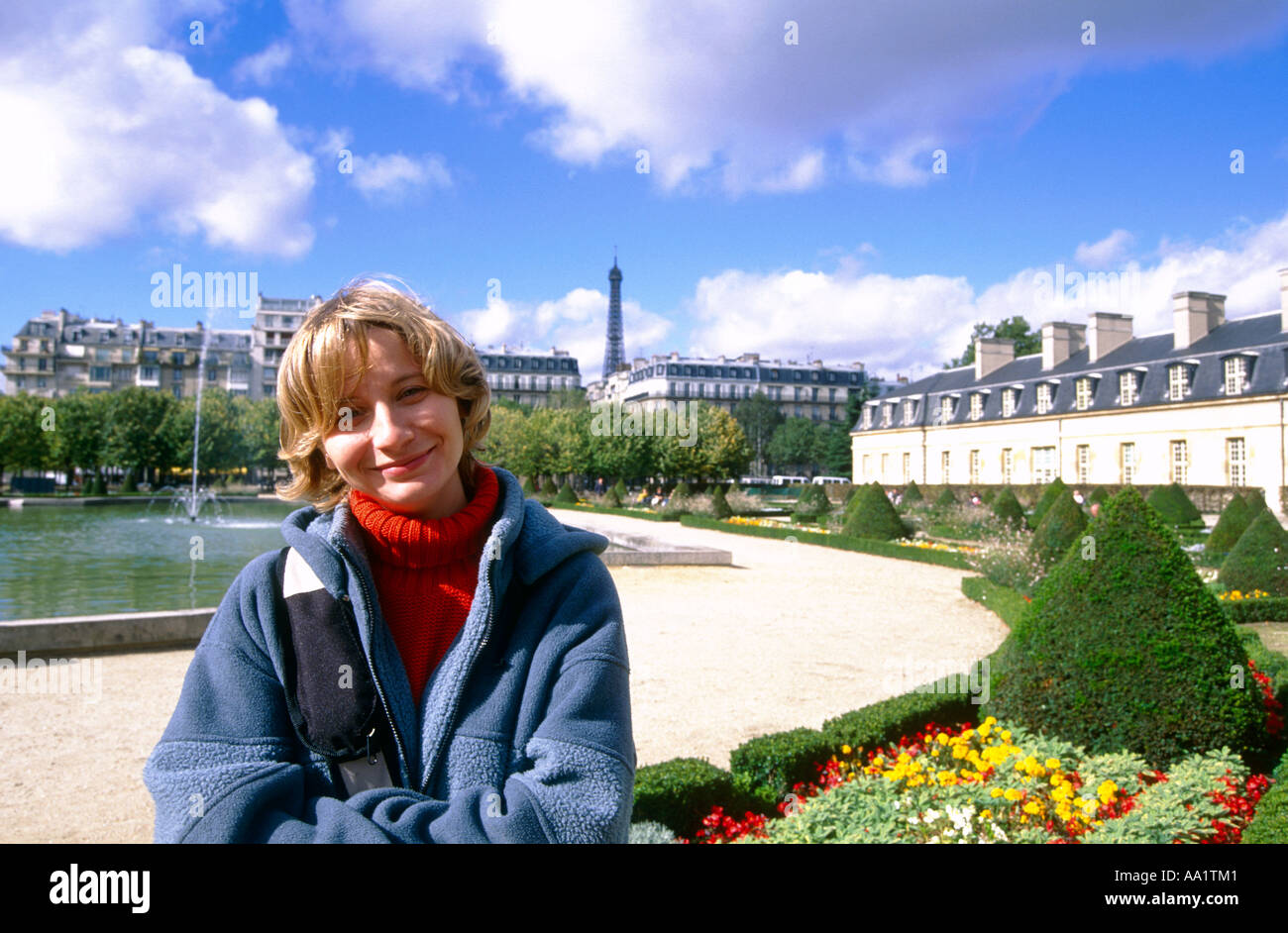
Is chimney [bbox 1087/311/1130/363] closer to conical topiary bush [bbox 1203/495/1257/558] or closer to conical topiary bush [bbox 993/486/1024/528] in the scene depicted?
Answer: conical topiary bush [bbox 993/486/1024/528]

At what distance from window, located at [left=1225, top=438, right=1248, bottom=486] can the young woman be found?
3231 centimetres

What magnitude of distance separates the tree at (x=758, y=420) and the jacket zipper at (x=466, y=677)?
225 feet

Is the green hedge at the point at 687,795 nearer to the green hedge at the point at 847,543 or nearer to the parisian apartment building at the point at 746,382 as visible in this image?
the green hedge at the point at 847,543

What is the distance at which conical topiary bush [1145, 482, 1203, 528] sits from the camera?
2208 cm

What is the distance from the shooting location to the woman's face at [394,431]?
3.99 feet

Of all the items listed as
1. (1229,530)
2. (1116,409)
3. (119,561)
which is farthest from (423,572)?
(1116,409)

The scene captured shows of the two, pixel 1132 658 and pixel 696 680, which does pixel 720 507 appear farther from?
pixel 1132 658

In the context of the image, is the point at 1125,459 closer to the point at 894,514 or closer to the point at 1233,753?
the point at 894,514

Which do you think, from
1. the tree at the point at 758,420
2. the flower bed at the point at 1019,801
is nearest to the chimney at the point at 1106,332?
the flower bed at the point at 1019,801

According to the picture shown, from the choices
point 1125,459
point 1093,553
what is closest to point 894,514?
point 1093,553

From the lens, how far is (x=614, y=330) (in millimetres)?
105938

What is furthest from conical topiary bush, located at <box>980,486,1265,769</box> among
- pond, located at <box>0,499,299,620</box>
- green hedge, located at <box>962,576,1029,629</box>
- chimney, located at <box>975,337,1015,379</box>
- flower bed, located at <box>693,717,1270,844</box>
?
chimney, located at <box>975,337,1015,379</box>

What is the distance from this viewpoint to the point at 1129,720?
3885mm
